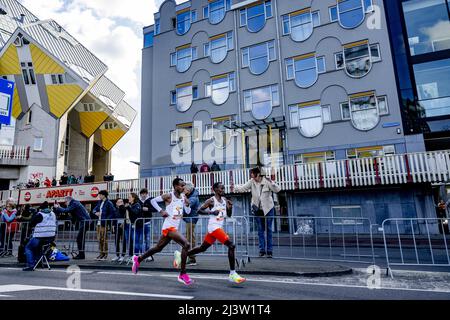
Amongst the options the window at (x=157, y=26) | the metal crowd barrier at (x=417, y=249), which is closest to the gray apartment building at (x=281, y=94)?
the window at (x=157, y=26)

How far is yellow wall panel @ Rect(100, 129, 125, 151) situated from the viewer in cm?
4528

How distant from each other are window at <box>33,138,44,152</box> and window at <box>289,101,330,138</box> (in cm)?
2511

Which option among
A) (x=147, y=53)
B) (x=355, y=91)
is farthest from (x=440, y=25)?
(x=147, y=53)

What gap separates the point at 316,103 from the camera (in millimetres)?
20078

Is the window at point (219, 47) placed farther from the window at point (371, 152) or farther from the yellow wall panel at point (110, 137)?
the yellow wall panel at point (110, 137)

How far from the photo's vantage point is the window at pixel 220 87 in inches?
909

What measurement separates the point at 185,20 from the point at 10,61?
63.4 feet

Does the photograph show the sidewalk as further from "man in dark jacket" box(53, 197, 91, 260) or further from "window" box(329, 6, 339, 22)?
"window" box(329, 6, 339, 22)

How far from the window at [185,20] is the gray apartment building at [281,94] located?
9 centimetres

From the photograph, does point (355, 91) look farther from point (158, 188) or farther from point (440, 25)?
point (158, 188)

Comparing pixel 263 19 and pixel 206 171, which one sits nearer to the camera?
pixel 206 171

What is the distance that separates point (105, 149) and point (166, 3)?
25992mm

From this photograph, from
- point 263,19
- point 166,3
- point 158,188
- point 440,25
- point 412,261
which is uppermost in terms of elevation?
point 166,3

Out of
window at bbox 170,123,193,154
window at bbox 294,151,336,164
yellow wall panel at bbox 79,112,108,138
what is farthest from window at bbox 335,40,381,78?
yellow wall panel at bbox 79,112,108,138
